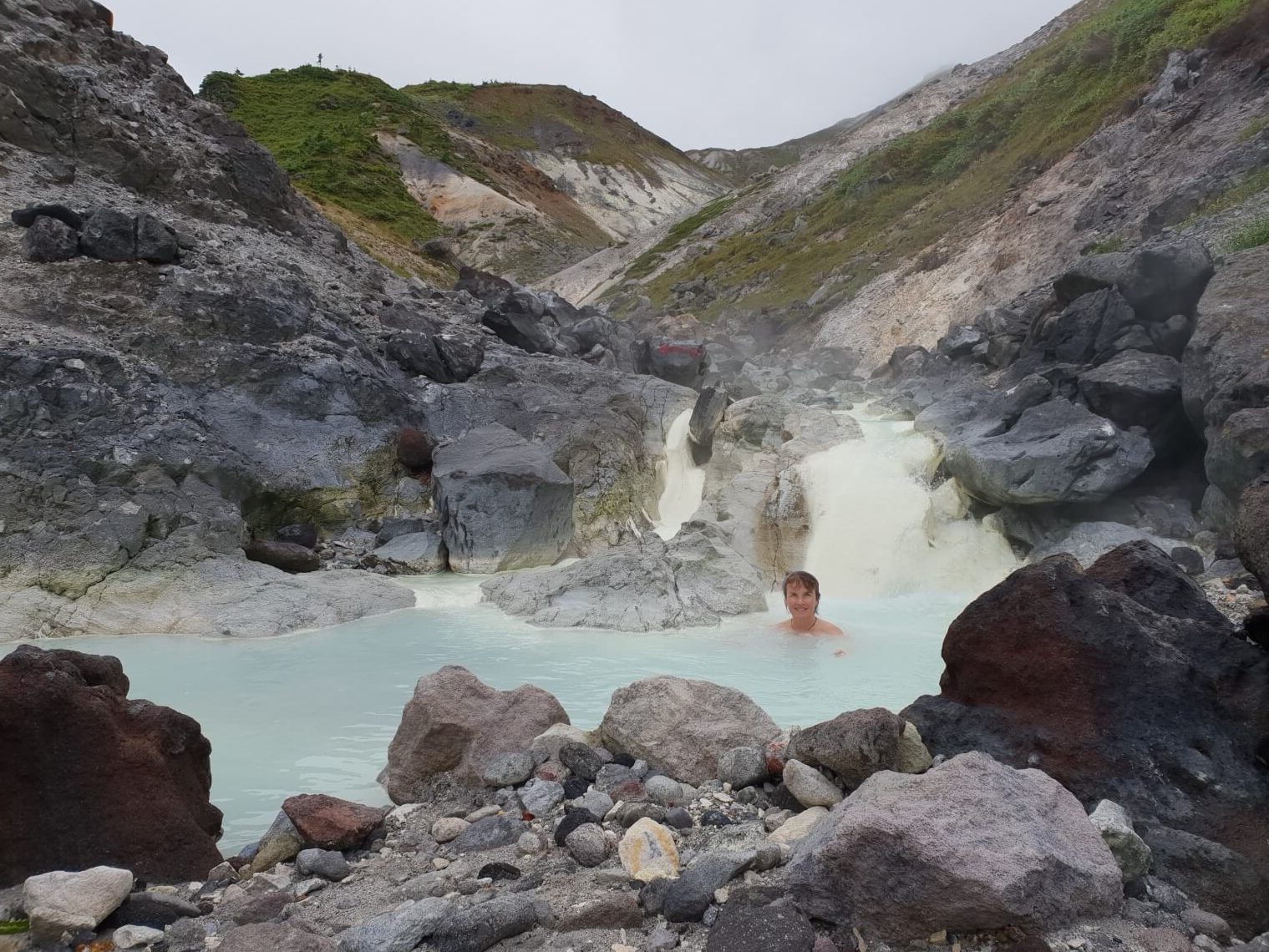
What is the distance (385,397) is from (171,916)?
1381cm

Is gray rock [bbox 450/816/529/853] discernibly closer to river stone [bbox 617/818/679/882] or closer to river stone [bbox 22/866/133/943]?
river stone [bbox 617/818/679/882]

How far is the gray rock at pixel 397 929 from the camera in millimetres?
2465

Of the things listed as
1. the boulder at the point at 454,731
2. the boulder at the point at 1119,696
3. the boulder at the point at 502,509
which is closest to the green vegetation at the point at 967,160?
the boulder at the point at 502,509

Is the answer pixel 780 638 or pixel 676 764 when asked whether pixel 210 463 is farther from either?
pixel 676 764

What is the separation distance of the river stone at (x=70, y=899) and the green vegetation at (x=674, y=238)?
178ft

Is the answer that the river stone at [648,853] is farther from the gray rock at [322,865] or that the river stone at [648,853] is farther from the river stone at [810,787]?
the gray rock at [322,865]

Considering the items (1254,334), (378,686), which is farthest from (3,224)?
(1254,334)

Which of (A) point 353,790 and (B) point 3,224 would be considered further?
(B) point 3,224

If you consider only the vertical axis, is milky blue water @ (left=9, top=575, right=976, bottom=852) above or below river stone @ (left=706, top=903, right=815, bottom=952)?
below

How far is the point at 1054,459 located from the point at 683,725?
32.5 ft

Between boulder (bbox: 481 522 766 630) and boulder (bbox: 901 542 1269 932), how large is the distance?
625cm

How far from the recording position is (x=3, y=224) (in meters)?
14.1

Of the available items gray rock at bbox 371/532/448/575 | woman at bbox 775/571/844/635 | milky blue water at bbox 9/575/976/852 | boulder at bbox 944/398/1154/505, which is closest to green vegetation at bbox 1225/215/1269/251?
boulder at bbox 944/398/1154/505

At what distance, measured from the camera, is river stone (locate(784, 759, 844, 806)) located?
3.43 m
